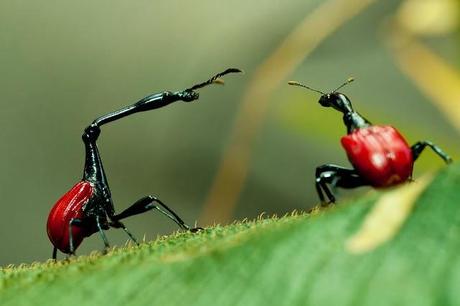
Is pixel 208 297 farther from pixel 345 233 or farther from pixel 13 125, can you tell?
pixel 13 125

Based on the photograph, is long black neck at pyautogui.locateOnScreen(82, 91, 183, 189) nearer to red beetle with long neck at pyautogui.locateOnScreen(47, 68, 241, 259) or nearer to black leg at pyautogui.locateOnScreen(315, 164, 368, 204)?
red beetle with long neck at pyautogui.locateOnScreen(47, 68, 241, 259)

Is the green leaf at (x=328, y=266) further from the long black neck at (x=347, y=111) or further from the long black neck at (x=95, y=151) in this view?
the long black neck at (x=95, y=151)

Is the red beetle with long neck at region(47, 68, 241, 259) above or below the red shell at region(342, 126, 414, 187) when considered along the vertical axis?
above

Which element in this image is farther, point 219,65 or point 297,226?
point 219,65

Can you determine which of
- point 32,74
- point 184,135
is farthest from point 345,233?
point 32,74

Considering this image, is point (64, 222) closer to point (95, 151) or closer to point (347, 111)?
point (95, 151)

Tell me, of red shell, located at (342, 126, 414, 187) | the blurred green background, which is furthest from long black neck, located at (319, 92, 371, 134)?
the blurred green background

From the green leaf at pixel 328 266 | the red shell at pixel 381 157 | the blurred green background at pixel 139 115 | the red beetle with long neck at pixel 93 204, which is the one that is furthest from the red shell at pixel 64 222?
the blurred green background at pixel 139 115
